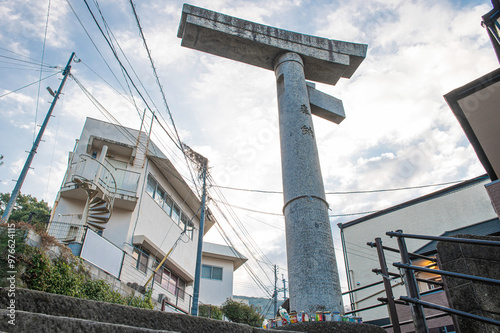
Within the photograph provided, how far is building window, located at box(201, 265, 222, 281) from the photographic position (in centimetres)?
2369

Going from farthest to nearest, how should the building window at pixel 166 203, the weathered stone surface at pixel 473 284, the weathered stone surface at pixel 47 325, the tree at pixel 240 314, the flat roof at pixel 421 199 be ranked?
1. the tree at pixel 240 314
2. the building window at pixel 166 203
3. the flat roof at pixel 421 199
4. the weathered stone surface at pixel 473 284
5. the weathered stone surface at pixel 47 325

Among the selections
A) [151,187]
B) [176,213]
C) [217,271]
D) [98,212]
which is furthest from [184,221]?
[217,271]

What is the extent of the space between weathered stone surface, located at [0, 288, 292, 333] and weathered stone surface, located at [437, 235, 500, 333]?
1681 millimetres

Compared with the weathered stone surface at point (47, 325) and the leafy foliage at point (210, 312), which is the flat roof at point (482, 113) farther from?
the leafy foliage at point (210, 312)

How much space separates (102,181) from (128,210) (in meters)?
1.65

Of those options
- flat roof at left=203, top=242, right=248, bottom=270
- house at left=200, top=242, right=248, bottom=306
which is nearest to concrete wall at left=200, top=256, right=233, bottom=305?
house at left=200, top=242, right=248, bottom=306

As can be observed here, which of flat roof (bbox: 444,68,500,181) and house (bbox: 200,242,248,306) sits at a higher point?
house (bbox: 200,242,248,306)

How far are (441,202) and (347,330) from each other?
50.2 ft

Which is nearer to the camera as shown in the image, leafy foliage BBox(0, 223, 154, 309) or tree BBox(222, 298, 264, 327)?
leafy foliage BBox(0, 223, 154, 309)

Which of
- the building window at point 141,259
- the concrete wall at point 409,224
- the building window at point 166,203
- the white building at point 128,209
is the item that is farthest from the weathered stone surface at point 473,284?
the building window at point 166,203

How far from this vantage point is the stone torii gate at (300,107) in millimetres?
4204

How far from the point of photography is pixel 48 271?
23.3 ft

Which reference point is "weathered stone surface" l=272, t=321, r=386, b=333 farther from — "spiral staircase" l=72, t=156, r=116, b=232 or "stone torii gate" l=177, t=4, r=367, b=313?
"spiral staircase" l=72, t=156, r=116, b=232

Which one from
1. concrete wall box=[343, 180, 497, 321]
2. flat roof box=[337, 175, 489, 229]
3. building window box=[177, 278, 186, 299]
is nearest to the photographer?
concrete wall box=[343, 180, 497, 321]
